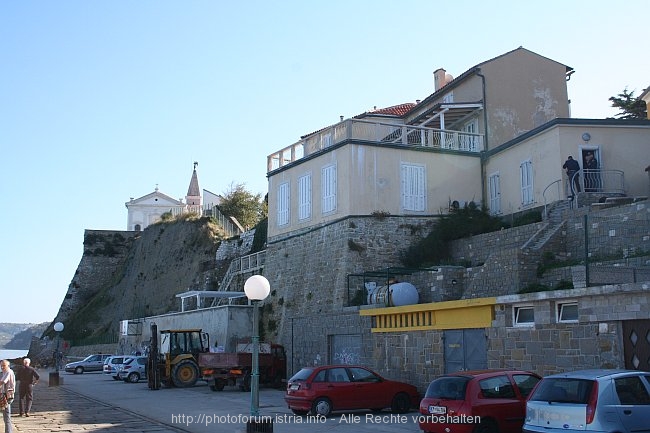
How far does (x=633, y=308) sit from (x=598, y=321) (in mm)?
904

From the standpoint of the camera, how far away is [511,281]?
2069cm

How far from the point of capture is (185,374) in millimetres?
28469

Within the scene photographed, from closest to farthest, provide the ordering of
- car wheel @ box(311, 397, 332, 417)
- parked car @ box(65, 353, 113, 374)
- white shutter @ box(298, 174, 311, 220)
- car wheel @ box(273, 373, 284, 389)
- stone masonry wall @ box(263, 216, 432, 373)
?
car wheel @ box(311, 397, 332, 417) < stone masonry wall @ box(263, 216, 432, 373) < car wheel @ box(273, 373, 284, 389) < white shutter @ box(298, 174, 311, 220) < parked car @ box(65, 353, 113, 374)

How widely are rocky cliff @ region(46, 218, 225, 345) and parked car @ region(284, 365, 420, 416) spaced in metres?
30.4

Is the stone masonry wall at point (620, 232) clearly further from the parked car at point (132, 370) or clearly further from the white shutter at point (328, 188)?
the parked car at point (132, 370)

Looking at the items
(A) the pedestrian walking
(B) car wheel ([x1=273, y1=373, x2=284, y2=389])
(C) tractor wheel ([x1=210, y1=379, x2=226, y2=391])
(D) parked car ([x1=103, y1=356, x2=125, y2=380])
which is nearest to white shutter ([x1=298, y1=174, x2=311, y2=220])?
(B) car wheel ([x1=273, y1=373, x2=284, y2=389])

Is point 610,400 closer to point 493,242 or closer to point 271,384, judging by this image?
point 493,242

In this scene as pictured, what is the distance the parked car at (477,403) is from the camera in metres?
12.6

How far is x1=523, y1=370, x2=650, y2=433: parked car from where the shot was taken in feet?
32.8

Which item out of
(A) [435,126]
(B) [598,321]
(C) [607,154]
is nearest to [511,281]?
(B) [598,321]

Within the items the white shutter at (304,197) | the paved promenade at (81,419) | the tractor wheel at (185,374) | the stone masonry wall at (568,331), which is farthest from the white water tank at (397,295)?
the tractor wheel at (185,374)

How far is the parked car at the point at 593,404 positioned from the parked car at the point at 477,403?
69.6 inches

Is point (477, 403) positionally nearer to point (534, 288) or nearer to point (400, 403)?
point (400, 403)

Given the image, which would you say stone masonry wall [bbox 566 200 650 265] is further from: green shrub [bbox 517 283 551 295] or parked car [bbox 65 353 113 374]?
parked car [bbox 65 353 113 374]
